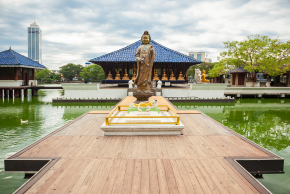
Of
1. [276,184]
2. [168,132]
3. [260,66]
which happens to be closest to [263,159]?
[276,184]

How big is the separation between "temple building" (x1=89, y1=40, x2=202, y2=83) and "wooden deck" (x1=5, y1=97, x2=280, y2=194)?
1856cm

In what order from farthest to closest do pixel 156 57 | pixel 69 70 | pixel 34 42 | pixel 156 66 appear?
pixel 34 42
pixel 69 70
pixel 156 66
pixel 156 57

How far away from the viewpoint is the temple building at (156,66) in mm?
24844

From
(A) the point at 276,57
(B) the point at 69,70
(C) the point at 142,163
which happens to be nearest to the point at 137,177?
(C) the point at 142,163

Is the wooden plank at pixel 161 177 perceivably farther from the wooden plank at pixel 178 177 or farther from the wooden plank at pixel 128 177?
the wooden plank at pixel 128 177

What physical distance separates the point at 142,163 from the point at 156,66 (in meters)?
22.3

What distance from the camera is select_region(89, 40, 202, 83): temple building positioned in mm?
24844

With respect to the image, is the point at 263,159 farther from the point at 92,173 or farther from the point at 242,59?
the point at 242,59

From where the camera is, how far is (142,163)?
4484mm

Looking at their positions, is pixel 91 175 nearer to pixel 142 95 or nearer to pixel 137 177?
pixel 137 177

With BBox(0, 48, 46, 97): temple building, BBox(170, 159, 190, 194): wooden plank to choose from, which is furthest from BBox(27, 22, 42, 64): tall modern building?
BBox(170, 159, 190, 194): wooden plank

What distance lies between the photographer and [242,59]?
107 ft

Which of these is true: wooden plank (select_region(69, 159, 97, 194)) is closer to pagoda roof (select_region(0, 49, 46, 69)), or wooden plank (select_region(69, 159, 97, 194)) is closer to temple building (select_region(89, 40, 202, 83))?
temple building (select_region(89, 40, 202, 83))

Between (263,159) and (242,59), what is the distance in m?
31.8
